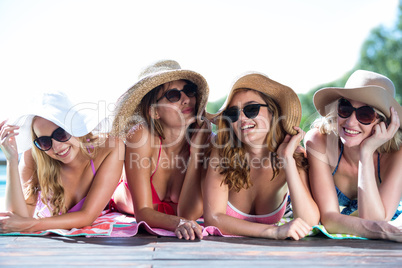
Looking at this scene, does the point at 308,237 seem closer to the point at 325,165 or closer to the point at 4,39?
the point at 325,165

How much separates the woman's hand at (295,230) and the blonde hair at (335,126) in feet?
3.31

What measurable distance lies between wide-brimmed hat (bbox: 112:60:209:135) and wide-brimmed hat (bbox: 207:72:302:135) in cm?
34

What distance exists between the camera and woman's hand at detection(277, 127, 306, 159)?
342 centimetres

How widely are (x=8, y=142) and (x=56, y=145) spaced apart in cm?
39

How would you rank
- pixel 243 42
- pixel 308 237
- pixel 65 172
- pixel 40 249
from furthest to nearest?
pixel 243 42, pixel 65 172, pixel 308 237, pixel 40 249

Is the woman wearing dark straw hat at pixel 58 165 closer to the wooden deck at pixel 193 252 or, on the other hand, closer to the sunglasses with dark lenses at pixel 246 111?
the wooden deck at pixel 193 252

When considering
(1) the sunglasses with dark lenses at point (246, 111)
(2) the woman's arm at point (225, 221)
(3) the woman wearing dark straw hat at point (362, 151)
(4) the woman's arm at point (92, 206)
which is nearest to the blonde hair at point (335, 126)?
(3) the woman wearing dark straw hat at point (362, 151)

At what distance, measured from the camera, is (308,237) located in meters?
3.19

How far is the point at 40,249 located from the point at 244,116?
1.90 meters

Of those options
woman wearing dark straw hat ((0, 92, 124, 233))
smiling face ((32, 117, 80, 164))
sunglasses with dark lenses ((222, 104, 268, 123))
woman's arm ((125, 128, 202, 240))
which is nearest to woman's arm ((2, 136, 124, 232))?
woman wearing dark straw hat ((0, 92, 124, 233))

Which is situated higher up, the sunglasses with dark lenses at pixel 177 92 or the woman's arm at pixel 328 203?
the sunglasses with dark lenses at pixel 177 92

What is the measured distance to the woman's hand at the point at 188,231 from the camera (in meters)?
3.07

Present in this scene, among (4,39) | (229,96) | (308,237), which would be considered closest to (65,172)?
(229,96)

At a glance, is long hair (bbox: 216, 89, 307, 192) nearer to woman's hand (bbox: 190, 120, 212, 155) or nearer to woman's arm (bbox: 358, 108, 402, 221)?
woman's hand (bbox: 190, 120, 212, 155)
